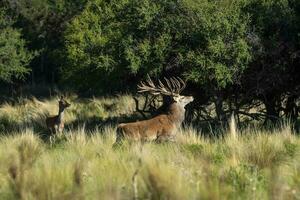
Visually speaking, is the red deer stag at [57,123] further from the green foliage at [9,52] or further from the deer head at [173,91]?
the green foliage at [9,52]

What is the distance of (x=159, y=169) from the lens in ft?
23.3

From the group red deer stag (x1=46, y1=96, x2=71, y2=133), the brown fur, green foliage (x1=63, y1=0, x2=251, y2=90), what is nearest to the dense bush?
green foliage (x1=63, y1=0, x2=251, y2=90)

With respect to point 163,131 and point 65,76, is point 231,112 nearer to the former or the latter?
point 163,131

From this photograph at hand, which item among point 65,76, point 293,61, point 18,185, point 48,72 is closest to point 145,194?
point 18,185

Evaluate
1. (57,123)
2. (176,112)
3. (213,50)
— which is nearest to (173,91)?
(176,112)

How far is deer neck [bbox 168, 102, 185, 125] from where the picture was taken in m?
14.4

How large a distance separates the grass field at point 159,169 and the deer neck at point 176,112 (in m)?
0.66

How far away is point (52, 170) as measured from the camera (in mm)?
8070

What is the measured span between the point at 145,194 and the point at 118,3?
12245mm

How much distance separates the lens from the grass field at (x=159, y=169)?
674 cm

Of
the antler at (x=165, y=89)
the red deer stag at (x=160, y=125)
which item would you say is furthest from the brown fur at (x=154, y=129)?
the antler at (x=165, y=89)

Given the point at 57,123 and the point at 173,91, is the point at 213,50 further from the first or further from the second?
the point at 57,123

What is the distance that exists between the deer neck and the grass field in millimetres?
662

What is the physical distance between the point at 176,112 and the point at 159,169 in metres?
7.52
